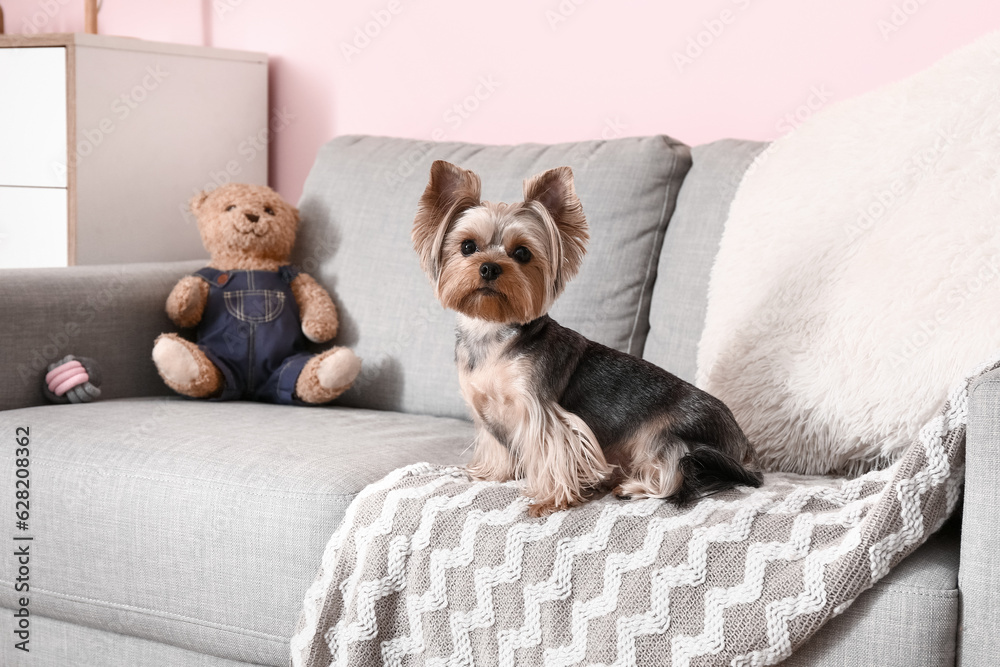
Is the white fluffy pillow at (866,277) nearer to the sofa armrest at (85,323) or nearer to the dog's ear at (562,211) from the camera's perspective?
the dog's ear at (562,211)

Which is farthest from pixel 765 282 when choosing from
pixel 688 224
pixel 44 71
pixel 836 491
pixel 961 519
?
pixel 44 71

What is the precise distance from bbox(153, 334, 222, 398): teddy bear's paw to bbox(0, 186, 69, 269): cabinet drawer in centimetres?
70

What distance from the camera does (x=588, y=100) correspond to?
2.55 m

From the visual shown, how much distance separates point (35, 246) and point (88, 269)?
1.98ft

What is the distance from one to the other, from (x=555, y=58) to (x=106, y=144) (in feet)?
4.10

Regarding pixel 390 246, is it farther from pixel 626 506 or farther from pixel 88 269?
pixel 626 506

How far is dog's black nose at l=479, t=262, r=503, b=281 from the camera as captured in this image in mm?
1367

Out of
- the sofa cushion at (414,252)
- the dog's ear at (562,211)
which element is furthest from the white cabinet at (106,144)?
the dog's ear at (562,211)

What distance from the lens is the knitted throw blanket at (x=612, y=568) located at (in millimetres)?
1173

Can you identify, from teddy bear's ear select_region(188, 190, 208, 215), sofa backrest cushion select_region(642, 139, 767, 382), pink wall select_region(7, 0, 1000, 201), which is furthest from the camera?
teddy bear's ear select_region(188, 190, 208, 215)

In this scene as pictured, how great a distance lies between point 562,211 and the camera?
1.46 meters

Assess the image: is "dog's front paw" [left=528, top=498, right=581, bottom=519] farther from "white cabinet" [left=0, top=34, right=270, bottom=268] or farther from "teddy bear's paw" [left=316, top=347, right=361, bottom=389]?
"white cabinet" [left=0, top=34, right=270, bottom=268]

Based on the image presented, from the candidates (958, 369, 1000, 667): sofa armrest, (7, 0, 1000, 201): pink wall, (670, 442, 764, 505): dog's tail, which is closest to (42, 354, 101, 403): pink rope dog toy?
(7, 0, 1000, 201): pink wall

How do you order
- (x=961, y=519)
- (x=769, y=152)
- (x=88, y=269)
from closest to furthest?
(x=961, y=519), (x=769, y=152), (x=88, y=269)
